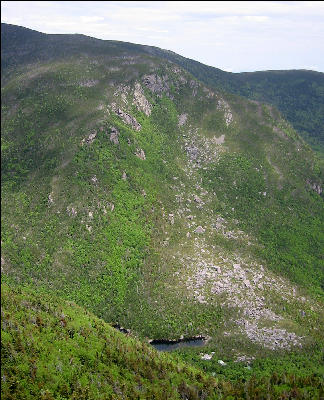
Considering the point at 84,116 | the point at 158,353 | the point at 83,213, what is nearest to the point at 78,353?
the point at 158,353

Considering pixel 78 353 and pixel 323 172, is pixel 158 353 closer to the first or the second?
pixel 78 353

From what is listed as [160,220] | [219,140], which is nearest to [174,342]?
[160,220]

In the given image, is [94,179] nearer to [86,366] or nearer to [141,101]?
[141,101]

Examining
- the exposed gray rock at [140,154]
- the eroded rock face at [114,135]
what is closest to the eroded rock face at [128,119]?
the eroded rock face at [114,135]

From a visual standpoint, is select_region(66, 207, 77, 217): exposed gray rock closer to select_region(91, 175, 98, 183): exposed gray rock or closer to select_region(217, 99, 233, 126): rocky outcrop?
select_region(91, 175, 98, 183): exposed gray rock

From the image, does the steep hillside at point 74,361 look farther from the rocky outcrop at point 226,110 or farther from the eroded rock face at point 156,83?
the rocky outcrop at point 226,110

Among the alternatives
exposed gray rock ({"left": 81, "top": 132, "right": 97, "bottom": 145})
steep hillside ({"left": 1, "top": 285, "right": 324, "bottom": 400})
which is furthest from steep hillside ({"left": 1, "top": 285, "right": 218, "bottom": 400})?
exposed gray rock ({"left": 81, "top": 132, "right": 97, "bottom": 145})
